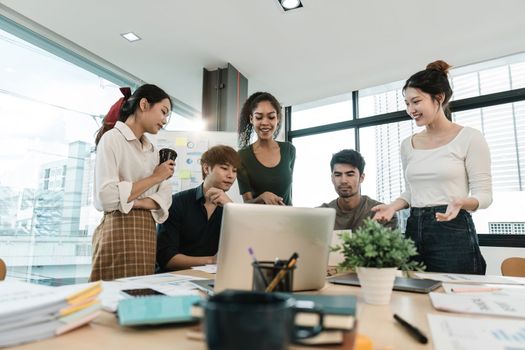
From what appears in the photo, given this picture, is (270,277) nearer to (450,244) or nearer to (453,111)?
(450,244)

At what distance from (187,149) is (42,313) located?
312 centimetres

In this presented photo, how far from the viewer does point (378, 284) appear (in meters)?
0.77

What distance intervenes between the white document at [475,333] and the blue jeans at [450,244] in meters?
0.91

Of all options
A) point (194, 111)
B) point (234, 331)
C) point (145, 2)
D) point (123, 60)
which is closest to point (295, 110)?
point (194, 111)

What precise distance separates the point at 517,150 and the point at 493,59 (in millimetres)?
966

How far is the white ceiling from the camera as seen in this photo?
275 cm

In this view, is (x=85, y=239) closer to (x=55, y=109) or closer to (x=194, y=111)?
(x=55, y=109)

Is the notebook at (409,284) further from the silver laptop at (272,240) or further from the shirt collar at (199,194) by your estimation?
the shirt collar at (199,194)

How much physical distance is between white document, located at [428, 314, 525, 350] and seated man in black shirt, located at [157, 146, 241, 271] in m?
1.13

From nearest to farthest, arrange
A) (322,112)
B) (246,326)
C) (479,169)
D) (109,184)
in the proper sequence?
1. (246,326)
2. (109,184)
3. (479,169)
4. (322,112)

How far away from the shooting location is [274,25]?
3.00m

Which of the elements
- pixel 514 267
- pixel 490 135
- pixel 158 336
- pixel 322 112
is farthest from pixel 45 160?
pixel 490 135

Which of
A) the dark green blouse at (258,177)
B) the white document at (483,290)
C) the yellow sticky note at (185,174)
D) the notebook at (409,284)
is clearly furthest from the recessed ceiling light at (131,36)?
the white document at (483,290)

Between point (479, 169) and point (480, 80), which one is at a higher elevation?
point (480, 80)
